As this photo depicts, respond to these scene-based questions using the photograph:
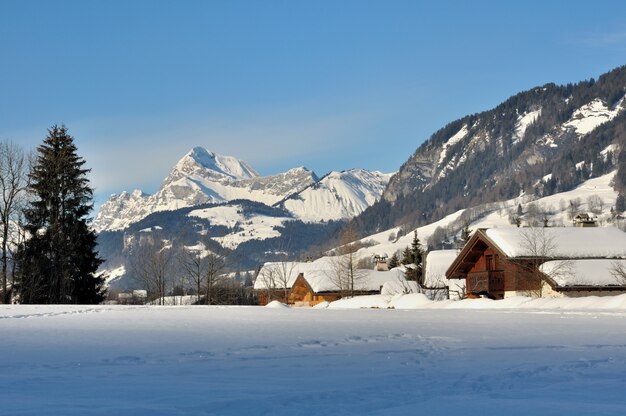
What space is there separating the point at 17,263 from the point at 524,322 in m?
39.8

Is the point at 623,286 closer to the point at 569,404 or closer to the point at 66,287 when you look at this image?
the point at 66,287

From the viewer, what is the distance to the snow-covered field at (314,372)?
32.9ft

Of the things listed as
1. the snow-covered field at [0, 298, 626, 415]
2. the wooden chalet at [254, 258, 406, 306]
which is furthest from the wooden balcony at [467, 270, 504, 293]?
the snow-covered field at [0, 298, 626, 415]

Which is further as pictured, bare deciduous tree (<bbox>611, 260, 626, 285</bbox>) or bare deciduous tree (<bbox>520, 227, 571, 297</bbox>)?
bare deciduous tree (<bbox>520, 227, 571, 297</bbox>)

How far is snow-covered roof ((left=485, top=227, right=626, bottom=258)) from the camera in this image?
64.3 metres

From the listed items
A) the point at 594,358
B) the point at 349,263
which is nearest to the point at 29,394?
the point at 594,358

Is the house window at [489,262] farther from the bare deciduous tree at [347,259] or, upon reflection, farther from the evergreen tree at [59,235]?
the evergreen tree at [59,235]

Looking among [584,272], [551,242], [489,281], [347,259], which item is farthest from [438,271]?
[584,272]

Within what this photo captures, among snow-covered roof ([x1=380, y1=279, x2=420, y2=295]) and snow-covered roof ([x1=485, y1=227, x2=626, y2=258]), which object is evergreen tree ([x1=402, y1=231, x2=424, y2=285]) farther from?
snow-covered roof ([x1=485, y1=227, x2=626, y2=258])

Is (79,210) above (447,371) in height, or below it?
above

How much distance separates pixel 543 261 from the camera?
62.9m

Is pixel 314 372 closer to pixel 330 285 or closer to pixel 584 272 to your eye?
pixel 584 272

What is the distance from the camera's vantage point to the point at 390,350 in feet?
55.7

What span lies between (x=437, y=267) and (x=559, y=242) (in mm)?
34553
